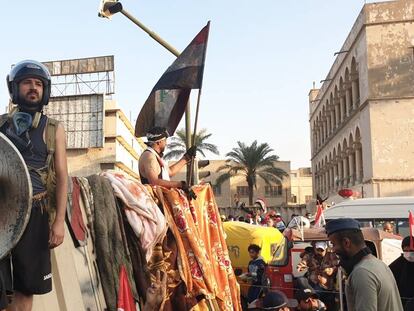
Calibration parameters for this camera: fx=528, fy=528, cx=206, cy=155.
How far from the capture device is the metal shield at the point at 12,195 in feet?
8.22

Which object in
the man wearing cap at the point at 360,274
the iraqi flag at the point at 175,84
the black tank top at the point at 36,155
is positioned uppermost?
the iraqi flag at the point at 175,84

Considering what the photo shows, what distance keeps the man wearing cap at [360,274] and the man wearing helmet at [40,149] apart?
179 cm

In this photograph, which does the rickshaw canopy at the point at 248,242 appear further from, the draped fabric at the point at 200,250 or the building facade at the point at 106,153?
the building facade at the point at 106,153

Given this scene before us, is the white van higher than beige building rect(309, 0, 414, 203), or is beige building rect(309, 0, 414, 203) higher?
beige building rect(309, 0, 414, 203)

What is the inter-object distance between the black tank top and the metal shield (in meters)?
0.28

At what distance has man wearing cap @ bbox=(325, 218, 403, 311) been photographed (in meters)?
3.22

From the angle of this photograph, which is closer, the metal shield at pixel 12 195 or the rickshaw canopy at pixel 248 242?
the metal shield at pixel 12 195

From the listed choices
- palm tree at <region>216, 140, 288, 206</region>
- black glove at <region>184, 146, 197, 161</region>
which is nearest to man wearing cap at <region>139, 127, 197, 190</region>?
black glove at <region>184, 146, 197, 161</region>

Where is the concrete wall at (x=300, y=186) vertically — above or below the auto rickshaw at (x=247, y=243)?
above

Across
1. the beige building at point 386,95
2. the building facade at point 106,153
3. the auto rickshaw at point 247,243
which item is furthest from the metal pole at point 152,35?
the building facade at point 106,153

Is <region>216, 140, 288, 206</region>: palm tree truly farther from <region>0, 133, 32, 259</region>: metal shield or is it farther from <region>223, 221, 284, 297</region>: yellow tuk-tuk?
<region>0, 133, 32, 259</region>: metal shield

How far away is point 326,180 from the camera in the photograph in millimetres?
50781

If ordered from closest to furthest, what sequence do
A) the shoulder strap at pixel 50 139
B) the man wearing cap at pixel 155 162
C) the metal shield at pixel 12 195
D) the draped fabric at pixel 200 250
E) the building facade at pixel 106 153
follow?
the metal shield at pixel 12 195 < the shoulder strap at pixel 50 139 < the draped fabric at pixel 200 250 < the man wearing cap at pixel 155 162 < the building facade at pixel 106 153

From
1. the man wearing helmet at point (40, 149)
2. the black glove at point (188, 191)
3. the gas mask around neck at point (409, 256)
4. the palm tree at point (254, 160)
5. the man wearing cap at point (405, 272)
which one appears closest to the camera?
the man wearing helmet at point (40, 149)
